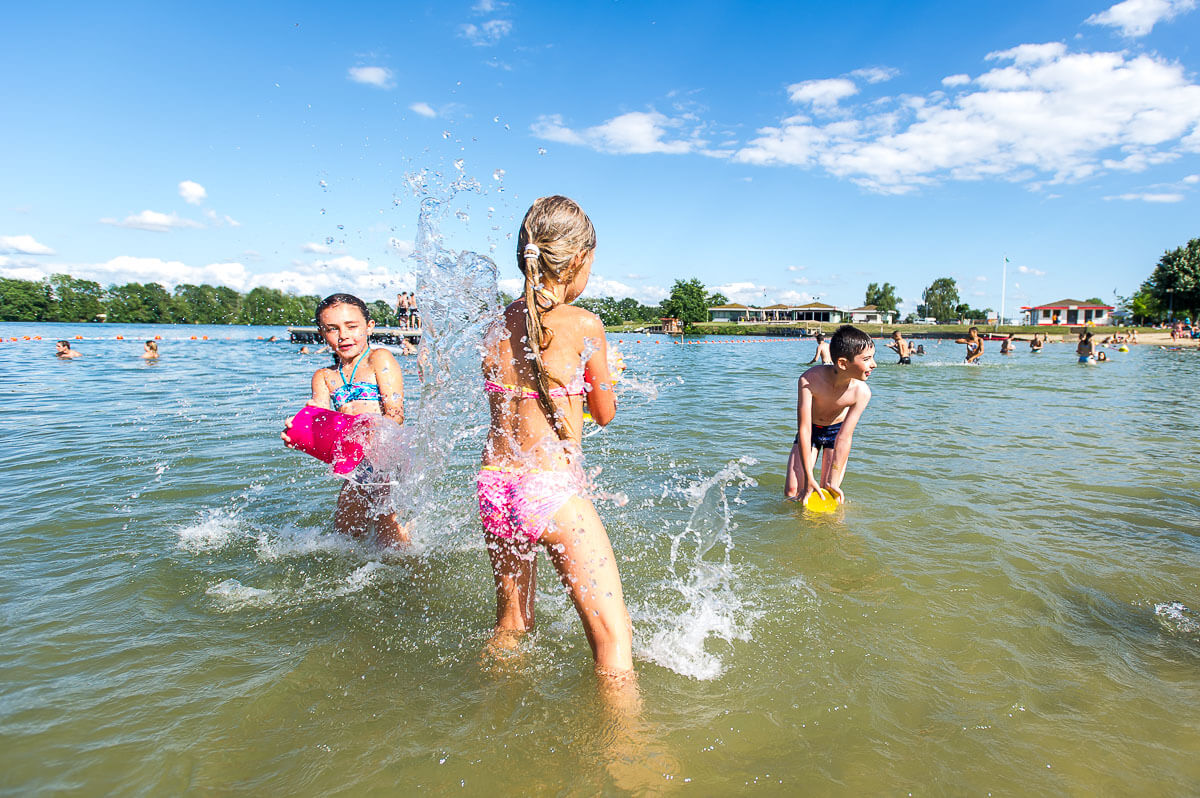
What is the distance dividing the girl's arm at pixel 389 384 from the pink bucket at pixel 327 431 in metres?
0.24

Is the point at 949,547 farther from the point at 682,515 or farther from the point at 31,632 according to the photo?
the point at 31,632

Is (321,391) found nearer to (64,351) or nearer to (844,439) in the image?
(844,439)

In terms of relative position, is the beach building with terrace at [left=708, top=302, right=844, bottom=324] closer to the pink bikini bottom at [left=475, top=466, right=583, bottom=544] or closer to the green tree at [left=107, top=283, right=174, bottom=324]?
the green tree at [left=107, top=283, right=174, bottom=324]

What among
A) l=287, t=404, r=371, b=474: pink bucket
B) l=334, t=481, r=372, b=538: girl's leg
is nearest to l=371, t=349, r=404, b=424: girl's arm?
l=287, t=404, r=371, b=474: pink bucket

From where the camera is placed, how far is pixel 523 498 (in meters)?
2.51

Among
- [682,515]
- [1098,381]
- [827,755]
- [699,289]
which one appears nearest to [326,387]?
[682,515]

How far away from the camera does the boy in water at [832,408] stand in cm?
549

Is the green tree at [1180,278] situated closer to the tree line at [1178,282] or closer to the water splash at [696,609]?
the tree line at [1178,282]

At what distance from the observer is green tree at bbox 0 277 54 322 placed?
96812mm

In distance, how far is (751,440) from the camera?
916cm

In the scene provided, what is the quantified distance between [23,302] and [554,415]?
137 metres

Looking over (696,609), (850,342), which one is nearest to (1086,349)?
(850,342)

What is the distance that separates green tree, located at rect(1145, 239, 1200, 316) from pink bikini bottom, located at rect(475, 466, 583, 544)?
86.8 metres

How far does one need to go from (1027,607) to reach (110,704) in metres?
5.12
